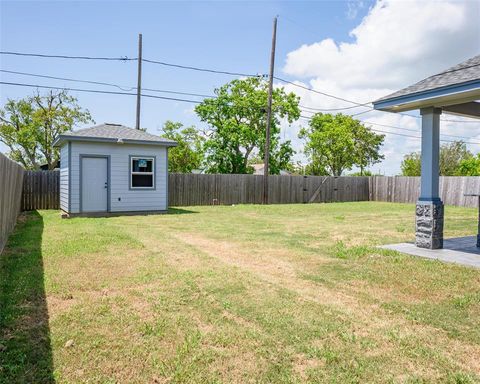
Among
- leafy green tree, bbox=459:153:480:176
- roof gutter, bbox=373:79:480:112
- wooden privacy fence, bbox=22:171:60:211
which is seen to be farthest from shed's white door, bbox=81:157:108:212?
leafy green tree, bbox=459:153:480:176

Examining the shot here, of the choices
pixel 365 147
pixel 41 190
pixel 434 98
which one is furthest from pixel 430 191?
pixel 365 147

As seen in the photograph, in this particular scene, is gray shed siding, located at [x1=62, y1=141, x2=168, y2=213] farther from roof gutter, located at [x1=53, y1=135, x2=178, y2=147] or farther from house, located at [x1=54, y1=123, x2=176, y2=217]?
roof gutter, located at [x1=53, y1=135, x2=178, y2=147]

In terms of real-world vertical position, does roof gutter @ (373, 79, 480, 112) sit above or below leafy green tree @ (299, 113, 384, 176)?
below

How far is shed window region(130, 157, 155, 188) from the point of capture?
517 inches

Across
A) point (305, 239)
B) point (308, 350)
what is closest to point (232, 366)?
point (308, 350)

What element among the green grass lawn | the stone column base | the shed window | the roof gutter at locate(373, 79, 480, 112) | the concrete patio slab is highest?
Result: the roof gutter at locate(373, 79, 480, 112)

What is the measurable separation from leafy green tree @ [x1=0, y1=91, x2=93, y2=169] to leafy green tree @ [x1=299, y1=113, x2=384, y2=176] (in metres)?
22.6

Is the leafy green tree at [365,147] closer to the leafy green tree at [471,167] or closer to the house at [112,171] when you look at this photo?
the leafy green tree at [471,167]

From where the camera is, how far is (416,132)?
3816 cm

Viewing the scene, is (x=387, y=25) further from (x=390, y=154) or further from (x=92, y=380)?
(x=390, y=154)

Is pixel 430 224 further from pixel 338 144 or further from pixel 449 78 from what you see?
pixel 338 144

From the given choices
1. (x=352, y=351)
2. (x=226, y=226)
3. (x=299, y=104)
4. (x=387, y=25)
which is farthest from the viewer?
(x=299, y=104)

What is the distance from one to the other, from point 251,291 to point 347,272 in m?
1.66

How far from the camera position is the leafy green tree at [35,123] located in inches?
1126
